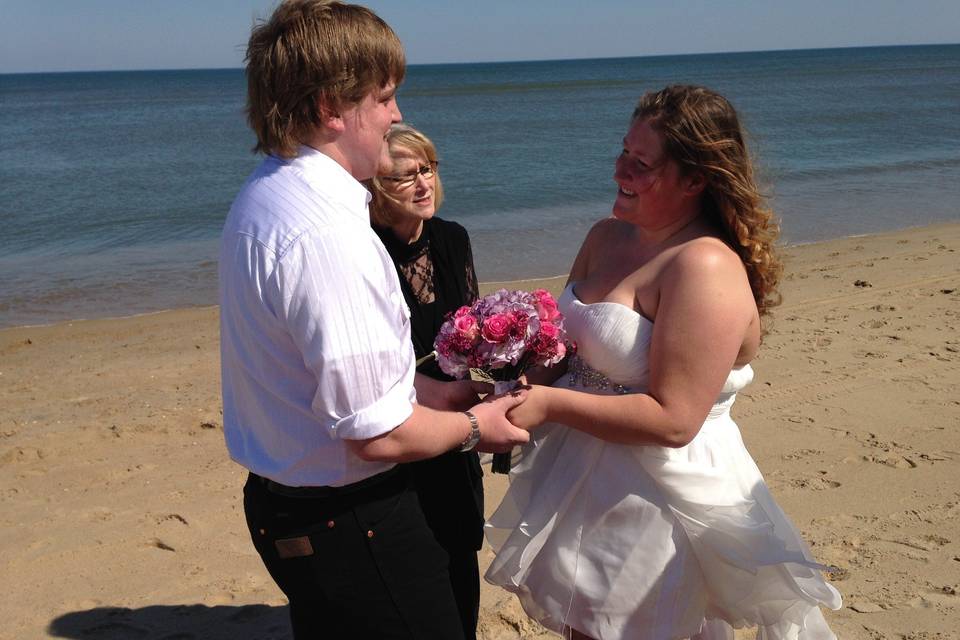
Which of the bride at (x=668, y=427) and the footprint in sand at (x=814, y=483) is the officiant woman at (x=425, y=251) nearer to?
the bride at (x=668, y=427)

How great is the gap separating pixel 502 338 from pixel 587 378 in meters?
0.47

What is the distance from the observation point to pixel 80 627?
4473 millimetres

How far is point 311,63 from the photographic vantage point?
2232 mm

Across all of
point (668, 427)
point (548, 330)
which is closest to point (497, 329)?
point (548, 330)

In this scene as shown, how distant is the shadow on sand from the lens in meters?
4.41

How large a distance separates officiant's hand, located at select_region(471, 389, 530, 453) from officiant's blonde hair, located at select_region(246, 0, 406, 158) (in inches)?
36.3

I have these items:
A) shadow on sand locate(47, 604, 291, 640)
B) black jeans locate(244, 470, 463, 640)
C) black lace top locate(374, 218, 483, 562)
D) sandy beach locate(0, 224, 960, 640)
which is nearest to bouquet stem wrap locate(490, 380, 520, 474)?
black lace top locate(374, 218, 483, 562)

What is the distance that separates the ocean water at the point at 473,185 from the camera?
511 inches

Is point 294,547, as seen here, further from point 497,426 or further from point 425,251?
point 425,251

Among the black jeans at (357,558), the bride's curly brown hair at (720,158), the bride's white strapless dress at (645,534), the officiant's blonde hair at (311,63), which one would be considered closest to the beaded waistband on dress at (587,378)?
the bride's white strapless dress at (645,534)

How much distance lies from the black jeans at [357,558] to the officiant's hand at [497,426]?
26 cm

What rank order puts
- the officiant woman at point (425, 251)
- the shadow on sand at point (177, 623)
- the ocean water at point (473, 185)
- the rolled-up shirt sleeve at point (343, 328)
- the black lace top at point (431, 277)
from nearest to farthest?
the rolled-up shirt sleeve at point (343, 328), the officiant woman at point (425, 251), the black lace top at point (431, 277), the shadow on sand at point (177, 623), the ocean water at point (473, 185)

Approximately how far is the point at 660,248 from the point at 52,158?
29293 millimetres

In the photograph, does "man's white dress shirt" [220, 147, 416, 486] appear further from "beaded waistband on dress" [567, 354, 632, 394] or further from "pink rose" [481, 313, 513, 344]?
"beaded waistband on dress" [567, 354, 632, 394]
